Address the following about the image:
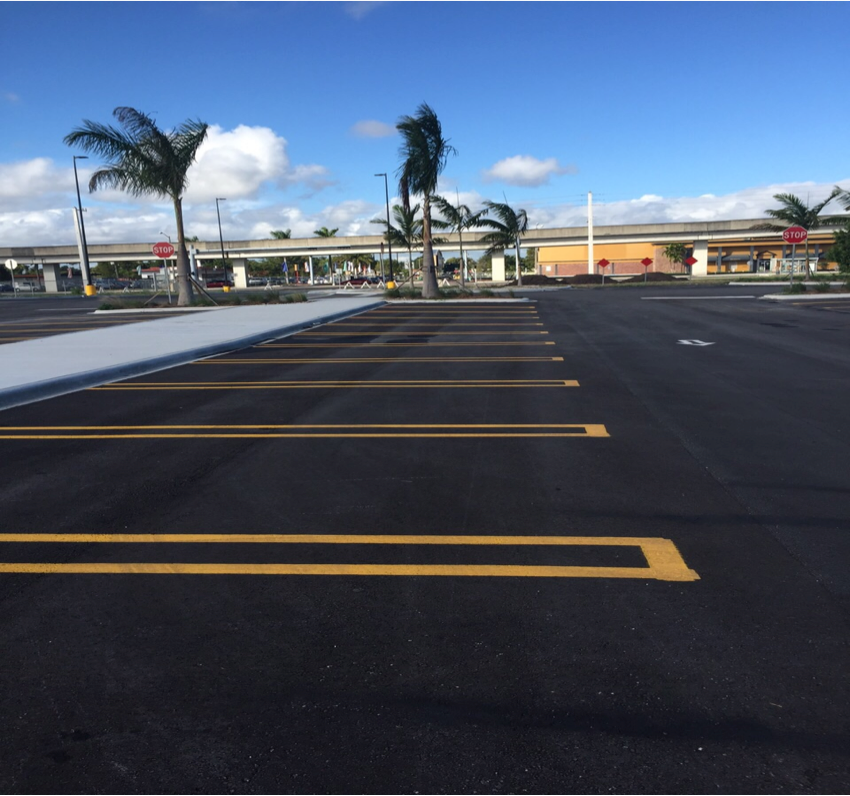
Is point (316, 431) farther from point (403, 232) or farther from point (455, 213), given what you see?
point (403, 232)

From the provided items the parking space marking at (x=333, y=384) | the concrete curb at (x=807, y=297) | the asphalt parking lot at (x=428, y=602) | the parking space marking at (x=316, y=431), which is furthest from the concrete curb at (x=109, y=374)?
the concrete curb at (x=807, y=297)

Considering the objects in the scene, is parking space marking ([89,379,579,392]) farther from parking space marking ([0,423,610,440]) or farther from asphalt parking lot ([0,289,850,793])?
parking space marking ([0,423,610,440])

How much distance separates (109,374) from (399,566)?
30.8 feet

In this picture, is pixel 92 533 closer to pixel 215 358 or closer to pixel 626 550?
pixel 626 550

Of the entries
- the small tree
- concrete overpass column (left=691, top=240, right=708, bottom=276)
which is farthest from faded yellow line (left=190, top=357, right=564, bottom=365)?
the small tree

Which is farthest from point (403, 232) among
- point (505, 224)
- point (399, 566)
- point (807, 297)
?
point (399, 566)

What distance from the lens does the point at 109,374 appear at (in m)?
12.0

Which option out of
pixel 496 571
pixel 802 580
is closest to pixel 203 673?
pixel 496 571

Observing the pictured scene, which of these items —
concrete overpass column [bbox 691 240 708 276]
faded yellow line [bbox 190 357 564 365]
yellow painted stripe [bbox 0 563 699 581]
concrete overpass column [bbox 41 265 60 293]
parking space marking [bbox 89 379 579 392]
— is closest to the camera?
yellow painted stripe [bbox 0 563 699 581]

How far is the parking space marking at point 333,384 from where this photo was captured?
427 inches

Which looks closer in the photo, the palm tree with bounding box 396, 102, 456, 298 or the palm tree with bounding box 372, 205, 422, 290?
the palm tree with bounding box 396, 102, 456, 298

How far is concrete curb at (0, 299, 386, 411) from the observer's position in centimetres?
1016

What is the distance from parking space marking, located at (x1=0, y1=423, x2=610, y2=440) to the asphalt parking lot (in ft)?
0.17

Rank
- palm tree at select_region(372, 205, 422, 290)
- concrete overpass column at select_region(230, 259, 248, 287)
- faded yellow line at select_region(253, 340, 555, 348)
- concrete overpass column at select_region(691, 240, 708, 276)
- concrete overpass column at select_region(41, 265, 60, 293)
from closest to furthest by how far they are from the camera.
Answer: faded yellow line at select_region(253, 340, 555, 348) → palm tree at select_region(372, 205, 422, 290) → concrete overpass column at select_region(691, 240, 708, 276) → concrete overpass column at select_region(41, 265, 60, 293) → concrete overpass column at select_region(230, 259, 248, 287)
